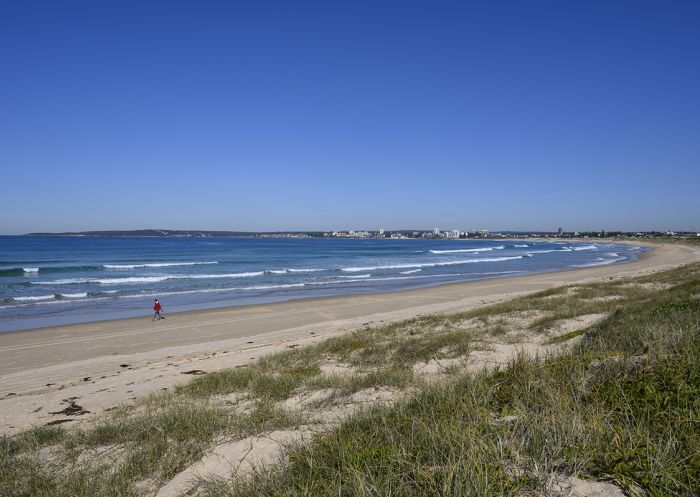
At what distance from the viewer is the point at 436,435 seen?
3.11 metres

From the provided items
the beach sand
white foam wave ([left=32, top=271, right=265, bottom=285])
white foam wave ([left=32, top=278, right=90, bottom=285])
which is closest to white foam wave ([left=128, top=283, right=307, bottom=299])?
white foam wave ([left=32, top=271, right=265, bottom=285])

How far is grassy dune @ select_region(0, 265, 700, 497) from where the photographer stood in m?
2.68

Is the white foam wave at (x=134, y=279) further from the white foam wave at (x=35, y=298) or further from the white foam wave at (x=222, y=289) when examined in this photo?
the white foam wave at (x=222, y=289)

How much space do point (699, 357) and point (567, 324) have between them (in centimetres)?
709

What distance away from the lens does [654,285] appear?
18469 millimetres

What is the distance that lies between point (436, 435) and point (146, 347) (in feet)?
43.4

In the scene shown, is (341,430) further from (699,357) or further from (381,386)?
(699,357)

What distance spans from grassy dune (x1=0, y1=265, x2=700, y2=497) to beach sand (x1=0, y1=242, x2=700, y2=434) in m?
2.09

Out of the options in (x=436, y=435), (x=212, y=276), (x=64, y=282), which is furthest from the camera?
(x=212, y=276)

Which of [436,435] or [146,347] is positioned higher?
[436,435]

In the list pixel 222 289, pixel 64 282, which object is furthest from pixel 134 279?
pixel 222 289

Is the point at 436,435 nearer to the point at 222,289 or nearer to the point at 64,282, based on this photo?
the point at 222,289

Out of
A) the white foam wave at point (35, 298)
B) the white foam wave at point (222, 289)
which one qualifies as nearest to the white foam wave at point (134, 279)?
the white foam wave at point (35, 298)

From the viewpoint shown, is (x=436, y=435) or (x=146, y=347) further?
(x=146, y=347)
